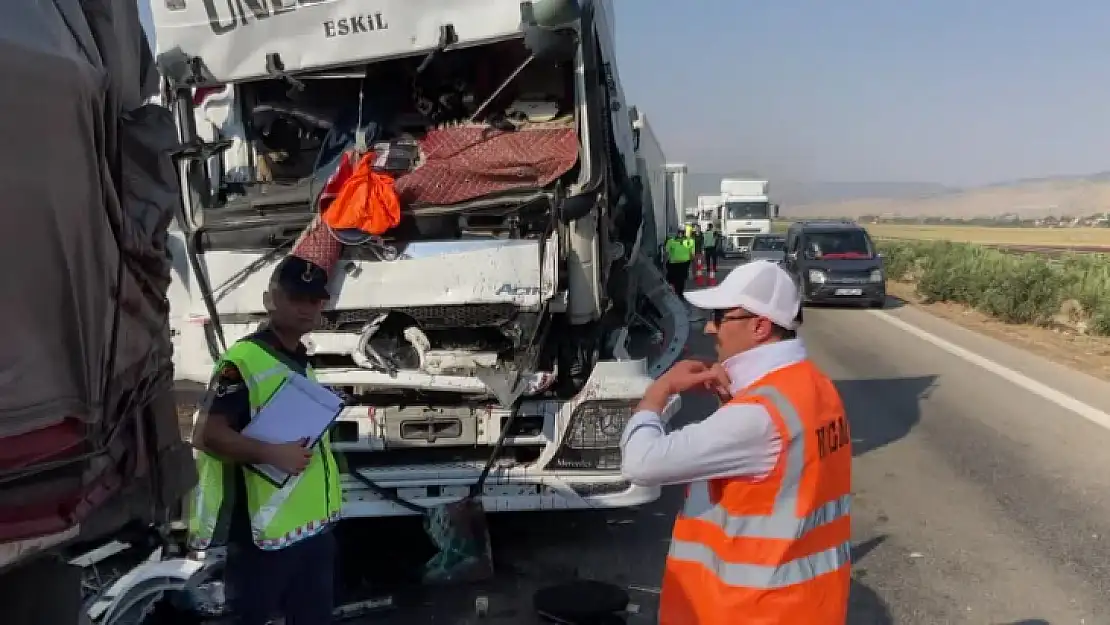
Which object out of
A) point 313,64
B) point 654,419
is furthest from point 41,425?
point 313,64

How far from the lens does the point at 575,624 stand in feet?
12.3

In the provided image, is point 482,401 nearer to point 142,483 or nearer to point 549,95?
point 549,95

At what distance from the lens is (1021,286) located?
17500 mm

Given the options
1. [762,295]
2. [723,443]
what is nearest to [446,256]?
[762,295]

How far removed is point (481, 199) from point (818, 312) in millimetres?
15236

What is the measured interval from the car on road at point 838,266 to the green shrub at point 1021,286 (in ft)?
5.56

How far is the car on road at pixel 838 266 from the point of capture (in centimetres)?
1997

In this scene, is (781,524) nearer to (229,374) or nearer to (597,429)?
(229,374)

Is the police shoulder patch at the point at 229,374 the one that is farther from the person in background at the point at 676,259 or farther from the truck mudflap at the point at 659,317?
the person in background at the point at 676,259

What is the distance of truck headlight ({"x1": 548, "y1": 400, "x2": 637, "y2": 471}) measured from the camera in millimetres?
5047

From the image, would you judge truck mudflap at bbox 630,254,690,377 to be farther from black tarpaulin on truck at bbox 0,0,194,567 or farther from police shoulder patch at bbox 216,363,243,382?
black tarpaulin on truck at bbox 0,0,194,567

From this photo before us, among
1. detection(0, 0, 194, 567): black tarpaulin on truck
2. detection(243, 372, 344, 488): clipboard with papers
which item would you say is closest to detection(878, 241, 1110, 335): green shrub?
detection(243, 372, 344, 488): clipboard with papers

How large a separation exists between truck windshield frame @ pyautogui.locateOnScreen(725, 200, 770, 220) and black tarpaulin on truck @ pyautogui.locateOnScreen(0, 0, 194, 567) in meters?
38.3

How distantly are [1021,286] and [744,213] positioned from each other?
22206 millimetres
